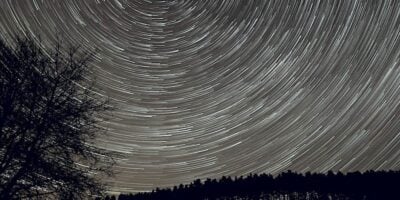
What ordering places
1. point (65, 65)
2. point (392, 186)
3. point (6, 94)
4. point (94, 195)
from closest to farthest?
1. point (6, 94)
2. point (94, 195)
3. point (65, 65)
4. point (392, 186)

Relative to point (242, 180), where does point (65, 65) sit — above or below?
above

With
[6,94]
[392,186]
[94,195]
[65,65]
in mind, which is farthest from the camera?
[392,186]

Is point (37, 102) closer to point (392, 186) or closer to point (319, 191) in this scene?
point (319, 191)

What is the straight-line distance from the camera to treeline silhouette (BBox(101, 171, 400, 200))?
37.4 ft

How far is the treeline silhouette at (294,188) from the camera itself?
37.4 feet

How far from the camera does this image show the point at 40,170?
775 cm

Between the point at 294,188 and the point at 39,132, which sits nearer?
the point at 39,132

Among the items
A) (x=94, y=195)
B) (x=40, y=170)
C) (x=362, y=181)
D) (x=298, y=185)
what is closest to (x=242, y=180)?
(x=298, y=185)

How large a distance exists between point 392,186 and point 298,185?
2.13 m

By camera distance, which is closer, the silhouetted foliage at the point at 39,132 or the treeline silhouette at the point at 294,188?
the silhouetted foliage at the point at 39,132

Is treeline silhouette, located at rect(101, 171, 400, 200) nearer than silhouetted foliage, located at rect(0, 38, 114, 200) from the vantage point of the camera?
No

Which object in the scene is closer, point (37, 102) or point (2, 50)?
point (37, 102)

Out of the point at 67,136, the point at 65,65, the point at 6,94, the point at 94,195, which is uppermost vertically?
the point at 65,65

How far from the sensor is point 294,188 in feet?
37.9
